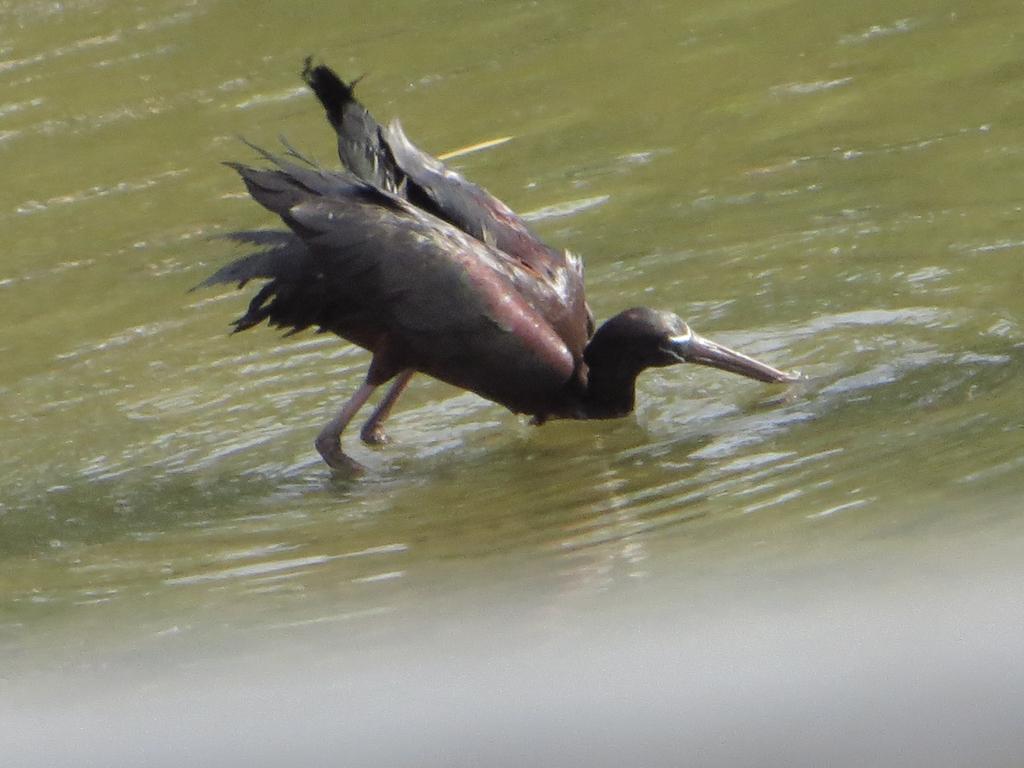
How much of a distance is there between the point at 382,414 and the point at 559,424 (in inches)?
26.5

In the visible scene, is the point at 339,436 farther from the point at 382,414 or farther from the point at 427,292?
the point at 427,292

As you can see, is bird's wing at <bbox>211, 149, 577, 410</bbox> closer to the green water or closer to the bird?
the bird

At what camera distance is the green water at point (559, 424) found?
124 inches

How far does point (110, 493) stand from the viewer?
19.1 feet

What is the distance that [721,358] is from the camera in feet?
19.7

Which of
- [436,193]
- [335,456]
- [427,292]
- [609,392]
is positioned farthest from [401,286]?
[609,392]

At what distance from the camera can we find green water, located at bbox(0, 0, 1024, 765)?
10.3ft

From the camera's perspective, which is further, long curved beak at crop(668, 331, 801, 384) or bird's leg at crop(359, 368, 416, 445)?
bird's leg at crop(359, 368, 416, 445)

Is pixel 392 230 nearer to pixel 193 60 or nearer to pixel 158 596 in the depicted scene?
pixel 158 596

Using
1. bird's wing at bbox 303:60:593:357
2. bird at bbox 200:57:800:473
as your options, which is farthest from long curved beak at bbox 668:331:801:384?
bird's wing at bbox 303:60:593:357

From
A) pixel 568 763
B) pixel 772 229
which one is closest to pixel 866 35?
pixel 772 229

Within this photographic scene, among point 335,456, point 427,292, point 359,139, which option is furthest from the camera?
Result: point 359,139

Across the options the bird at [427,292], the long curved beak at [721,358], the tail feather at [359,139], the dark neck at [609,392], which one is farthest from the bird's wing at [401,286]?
the long curved beak at [721,358]

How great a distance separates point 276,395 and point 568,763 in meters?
5.50
